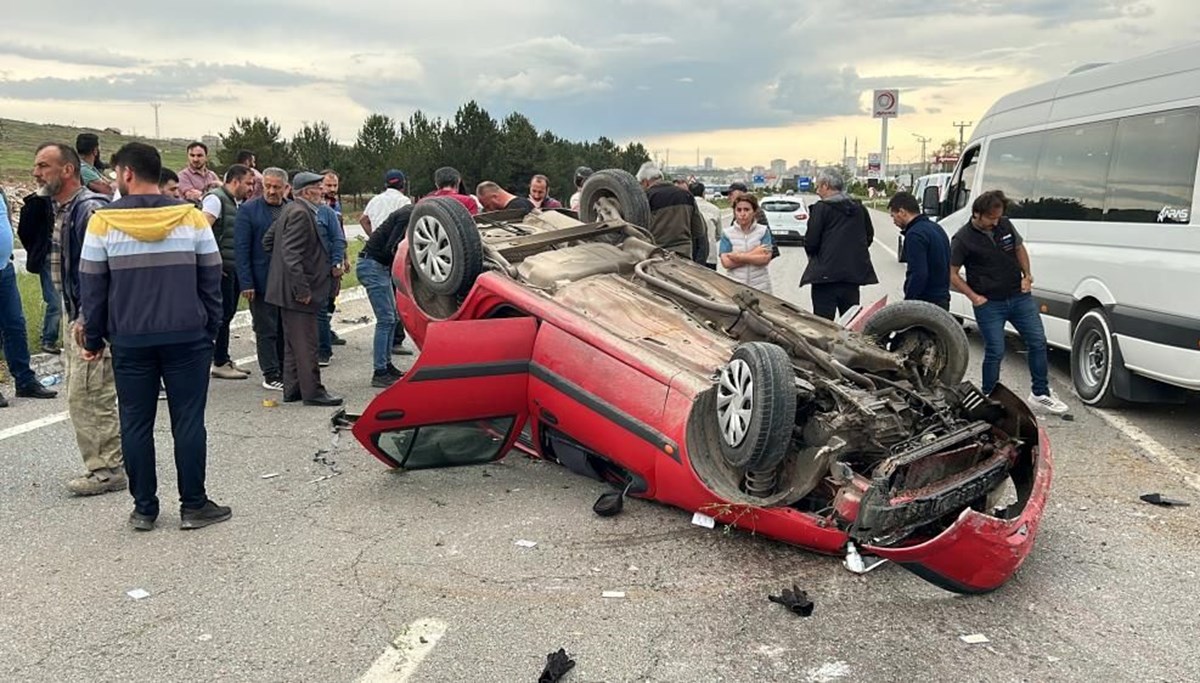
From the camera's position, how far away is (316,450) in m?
5.81

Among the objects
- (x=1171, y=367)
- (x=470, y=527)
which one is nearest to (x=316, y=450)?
(x=470, y=527)

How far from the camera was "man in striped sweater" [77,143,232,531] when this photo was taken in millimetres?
4160

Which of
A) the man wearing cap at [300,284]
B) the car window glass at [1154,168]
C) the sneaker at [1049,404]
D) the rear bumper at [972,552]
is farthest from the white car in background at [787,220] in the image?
the rear bumper at [972,552]

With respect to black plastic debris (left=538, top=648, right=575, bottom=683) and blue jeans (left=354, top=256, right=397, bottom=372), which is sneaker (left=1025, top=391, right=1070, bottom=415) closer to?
black plastic debris (left=538, top=648, right=575, bottom=683)

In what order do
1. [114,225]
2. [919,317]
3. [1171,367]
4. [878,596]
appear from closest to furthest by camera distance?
1. [878,596]
2. [114,225]
3. [919,317]
4. [1171,367]

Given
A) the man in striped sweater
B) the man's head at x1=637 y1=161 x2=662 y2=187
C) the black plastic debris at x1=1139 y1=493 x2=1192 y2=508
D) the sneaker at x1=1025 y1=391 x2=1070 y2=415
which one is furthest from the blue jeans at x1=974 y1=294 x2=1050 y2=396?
the man in striped sweater

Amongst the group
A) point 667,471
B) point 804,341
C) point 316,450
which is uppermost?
point 804,341

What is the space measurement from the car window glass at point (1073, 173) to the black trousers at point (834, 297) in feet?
6.59

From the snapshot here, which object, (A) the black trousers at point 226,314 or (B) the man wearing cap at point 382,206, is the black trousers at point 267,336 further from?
(B) the man wearing cap at point 382,206

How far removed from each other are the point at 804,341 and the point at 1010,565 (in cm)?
144

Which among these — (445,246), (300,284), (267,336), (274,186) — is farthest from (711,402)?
(267,336)

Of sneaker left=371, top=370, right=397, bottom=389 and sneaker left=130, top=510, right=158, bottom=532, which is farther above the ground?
sneaker left=130, top=510, right=158, bottom=532

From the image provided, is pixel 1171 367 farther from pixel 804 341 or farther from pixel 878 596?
pixel 878 596

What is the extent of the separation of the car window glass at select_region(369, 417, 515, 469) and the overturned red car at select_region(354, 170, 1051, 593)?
1cm
